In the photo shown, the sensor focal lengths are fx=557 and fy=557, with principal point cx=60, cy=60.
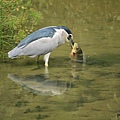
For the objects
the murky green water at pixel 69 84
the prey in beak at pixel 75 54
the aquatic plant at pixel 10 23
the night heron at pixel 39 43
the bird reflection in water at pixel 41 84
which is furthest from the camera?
the prey in beak at pixel 75 54

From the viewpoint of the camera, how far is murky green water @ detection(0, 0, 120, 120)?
7117mm

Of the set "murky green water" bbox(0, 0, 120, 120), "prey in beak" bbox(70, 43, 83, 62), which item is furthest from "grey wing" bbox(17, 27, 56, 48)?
"prey in beak" bbox(70, 43, 83, 62)

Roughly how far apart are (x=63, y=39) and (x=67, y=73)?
1.03 m

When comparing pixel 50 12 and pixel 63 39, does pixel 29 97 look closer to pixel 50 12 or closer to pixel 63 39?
pixel 63 39

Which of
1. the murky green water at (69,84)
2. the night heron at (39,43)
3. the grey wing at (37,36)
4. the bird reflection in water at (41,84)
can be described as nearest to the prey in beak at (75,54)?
the murky green water at (69,84)

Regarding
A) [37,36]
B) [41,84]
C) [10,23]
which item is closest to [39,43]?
[37,36]

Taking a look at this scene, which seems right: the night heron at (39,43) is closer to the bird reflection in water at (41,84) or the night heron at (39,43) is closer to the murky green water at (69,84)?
the murky green water at (69,84)

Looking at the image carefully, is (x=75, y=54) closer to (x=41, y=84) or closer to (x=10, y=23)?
(x=10, y=23)

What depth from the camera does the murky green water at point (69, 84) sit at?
280 inches

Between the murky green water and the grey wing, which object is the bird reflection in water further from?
the grey wing

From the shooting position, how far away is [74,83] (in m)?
8.72

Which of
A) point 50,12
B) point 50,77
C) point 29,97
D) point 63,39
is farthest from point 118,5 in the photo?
point 29,97

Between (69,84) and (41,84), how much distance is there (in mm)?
436

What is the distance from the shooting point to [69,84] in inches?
340
